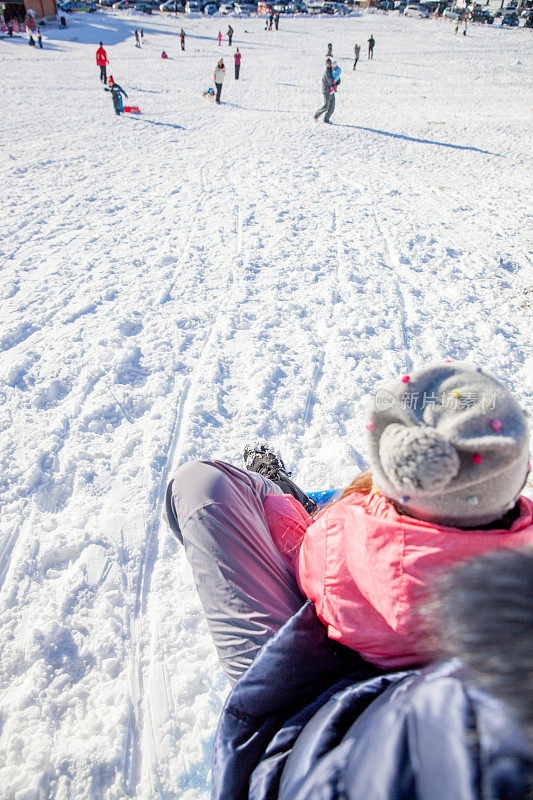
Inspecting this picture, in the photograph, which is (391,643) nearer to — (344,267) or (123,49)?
(344,267)

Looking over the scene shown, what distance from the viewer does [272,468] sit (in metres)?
2.62

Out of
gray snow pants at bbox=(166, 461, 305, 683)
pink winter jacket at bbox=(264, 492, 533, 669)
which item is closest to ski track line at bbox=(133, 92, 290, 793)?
gray snow pants at bbox=(166, 461, 305, 683)

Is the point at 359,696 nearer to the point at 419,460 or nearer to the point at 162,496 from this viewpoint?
the point at 419,460

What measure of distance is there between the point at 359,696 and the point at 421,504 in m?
0.47

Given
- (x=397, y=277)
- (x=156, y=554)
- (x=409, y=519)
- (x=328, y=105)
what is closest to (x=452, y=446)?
(x=409, y=519)

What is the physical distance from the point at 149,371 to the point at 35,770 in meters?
2.59

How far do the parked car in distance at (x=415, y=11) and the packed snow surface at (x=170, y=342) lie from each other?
36232mm

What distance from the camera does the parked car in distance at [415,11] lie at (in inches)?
1432

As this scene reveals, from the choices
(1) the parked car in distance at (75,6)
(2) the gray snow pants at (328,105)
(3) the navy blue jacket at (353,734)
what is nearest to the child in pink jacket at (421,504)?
(3) the navy blue jacket at (353,734)

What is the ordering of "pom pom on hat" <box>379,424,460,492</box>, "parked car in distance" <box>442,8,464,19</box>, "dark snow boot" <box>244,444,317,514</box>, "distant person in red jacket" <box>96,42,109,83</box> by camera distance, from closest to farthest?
"pom pom on hat" <box>379,424,460,492</box> → "dark snow boot" <box>244,444,317,514</box> → "distant person in red jacket" <box>96,42,109,83</box> → "parked car in distance" <box>442,8,464,19</box>

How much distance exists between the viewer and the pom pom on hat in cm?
99

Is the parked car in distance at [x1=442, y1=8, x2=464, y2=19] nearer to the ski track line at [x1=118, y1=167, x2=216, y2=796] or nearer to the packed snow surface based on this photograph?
the packed snow surface

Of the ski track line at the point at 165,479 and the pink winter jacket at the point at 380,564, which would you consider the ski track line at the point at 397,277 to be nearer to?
the ski track line at the point at 165,479

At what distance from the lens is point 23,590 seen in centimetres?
225
